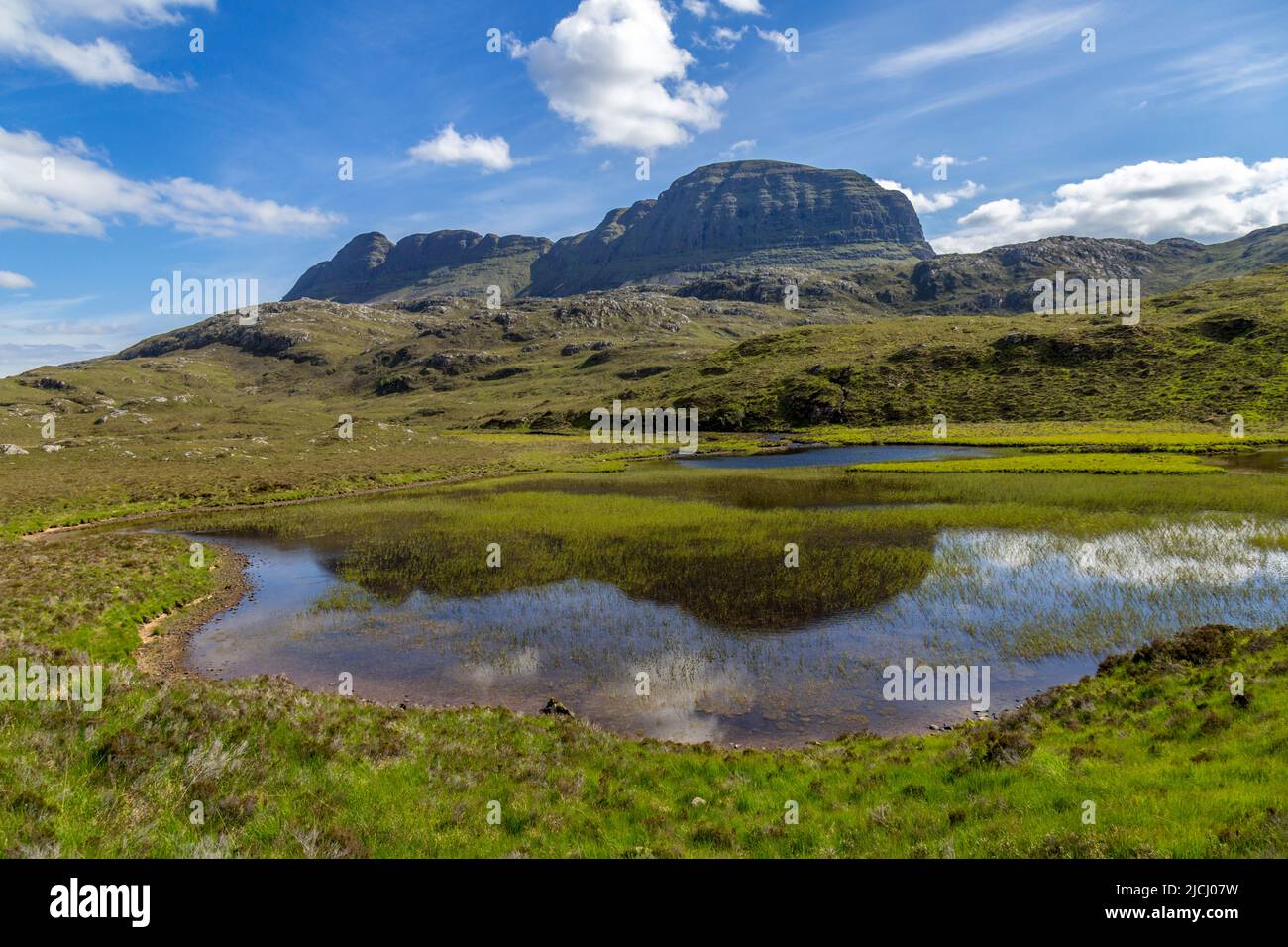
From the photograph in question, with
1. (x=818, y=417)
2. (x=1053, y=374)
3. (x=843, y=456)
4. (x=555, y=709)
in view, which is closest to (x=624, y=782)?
(x=555, y=709)

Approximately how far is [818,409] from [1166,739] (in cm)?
14974

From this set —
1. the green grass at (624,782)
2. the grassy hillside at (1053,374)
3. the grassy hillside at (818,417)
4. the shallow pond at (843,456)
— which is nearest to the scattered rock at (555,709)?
the green grass at (624,782)

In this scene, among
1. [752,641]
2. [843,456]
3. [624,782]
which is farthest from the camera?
[843,456]

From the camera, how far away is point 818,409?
157 metres

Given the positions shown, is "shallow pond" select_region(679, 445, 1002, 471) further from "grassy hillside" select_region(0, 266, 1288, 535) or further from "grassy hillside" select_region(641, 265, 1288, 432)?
"grassy hillside" select_region(641, 265, 1288, 432)

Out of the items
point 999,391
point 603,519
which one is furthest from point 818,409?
point 603,519

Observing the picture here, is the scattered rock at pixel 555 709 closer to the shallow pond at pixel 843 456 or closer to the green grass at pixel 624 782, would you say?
the green grass at pixel 624 782

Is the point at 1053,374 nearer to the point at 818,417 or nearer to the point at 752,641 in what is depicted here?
the point at 818,417

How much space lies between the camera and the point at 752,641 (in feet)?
82.5

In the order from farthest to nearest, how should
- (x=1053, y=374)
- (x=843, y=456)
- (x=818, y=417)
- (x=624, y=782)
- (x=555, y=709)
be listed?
(x=818, y=417) < (x=1053, y=374) < (x=843, y=456) < (x=555, y=709) < (x=624, y=782)

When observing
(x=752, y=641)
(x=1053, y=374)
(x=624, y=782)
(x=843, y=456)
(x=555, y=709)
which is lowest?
(x=555, y=709)

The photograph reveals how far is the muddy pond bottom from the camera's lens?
20.0m

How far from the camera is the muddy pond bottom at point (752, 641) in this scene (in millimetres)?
20000
